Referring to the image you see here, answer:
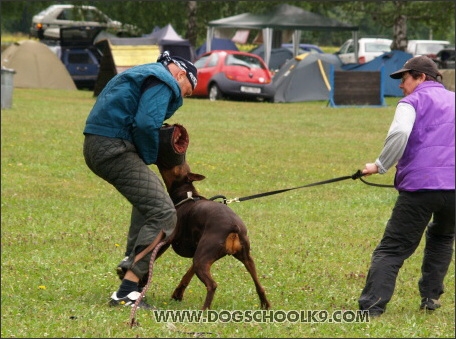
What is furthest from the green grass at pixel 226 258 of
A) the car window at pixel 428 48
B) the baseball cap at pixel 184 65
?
the car window at pixel 428 48

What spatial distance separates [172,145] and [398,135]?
156 cm

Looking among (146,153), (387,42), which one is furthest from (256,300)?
(387,42)

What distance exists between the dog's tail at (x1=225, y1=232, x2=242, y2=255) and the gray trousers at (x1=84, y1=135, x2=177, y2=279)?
410mm

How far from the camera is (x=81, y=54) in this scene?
36719 millimetres

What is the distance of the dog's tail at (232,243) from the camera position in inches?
261

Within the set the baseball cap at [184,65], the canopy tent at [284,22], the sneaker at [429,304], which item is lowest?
the canopy tent at [284,22]

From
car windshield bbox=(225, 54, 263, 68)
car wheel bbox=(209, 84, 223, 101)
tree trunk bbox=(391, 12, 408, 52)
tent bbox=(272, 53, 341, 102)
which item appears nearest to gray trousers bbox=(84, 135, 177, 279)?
car wheel bbox=(209, 84, 223, 101)

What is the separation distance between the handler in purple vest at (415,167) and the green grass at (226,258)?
371 mm

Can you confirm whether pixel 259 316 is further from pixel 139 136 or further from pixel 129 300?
pixel 139 136

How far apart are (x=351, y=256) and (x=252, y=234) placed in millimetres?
1411

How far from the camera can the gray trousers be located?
6621mm

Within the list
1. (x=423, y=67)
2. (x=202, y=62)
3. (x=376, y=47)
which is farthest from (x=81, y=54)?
(x=423, y=67)

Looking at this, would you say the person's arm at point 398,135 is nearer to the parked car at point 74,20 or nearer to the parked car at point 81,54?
the parked car at point 81,54

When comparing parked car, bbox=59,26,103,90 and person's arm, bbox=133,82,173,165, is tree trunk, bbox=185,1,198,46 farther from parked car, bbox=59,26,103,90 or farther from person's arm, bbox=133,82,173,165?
person's arm, bbox=133,82,173,165
